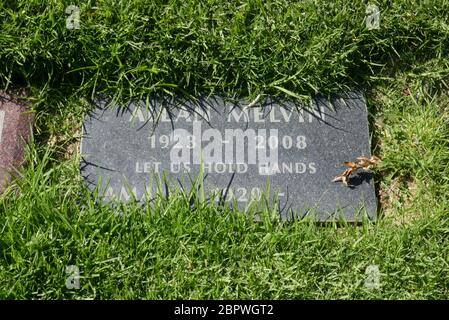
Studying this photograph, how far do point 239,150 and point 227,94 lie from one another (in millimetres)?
273

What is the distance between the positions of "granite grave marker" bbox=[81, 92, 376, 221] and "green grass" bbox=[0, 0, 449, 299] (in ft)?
0.23

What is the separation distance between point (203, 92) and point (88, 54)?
522 mm

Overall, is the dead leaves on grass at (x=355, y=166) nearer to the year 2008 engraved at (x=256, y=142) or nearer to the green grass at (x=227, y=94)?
the green grass at (x=227, y=94)

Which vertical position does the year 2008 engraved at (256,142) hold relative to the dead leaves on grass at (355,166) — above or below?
above

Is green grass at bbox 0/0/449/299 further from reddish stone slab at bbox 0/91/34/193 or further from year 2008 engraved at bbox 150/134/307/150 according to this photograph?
year 2008 engraved at bbox 150/134/307/150

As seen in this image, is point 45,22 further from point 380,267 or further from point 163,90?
point 380,267

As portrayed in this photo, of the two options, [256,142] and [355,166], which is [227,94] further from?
[355,166]

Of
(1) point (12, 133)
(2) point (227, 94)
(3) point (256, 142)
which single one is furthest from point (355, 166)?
(1) point (12, 133)

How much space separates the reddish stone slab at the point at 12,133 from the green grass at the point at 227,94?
0.05 metres

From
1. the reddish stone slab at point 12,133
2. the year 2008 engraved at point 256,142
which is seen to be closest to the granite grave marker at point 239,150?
the year 2008 engraved at point 256,142

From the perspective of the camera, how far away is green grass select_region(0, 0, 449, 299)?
2287 mm

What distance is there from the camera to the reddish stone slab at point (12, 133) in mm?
2498

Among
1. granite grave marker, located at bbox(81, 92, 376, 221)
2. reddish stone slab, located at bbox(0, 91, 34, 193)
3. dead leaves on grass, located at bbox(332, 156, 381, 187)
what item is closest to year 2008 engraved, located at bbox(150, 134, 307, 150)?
granite grave marker, located at bbox(81, 92, 376, 221)

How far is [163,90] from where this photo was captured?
2613 mm
